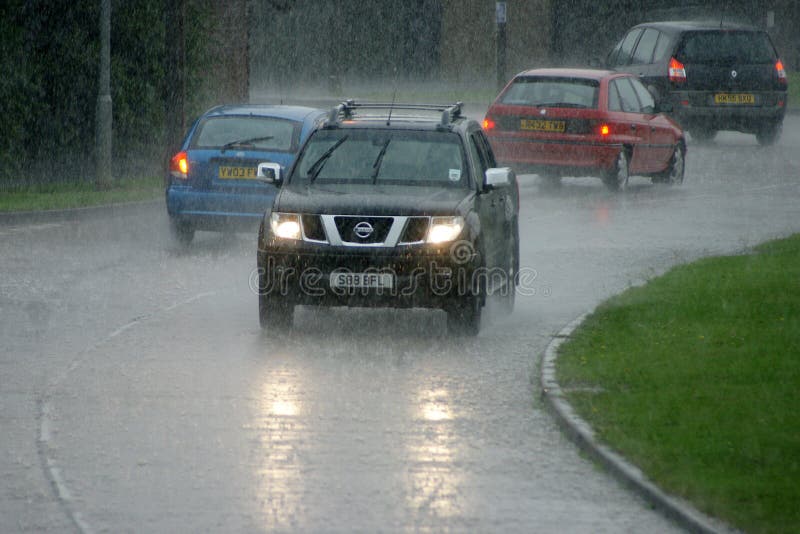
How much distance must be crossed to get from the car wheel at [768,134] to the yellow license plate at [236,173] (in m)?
16.0

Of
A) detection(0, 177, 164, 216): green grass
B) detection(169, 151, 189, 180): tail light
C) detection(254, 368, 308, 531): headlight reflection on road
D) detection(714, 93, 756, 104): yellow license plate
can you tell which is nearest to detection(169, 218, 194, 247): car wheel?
detection(169, 151, 189, 180): tail light

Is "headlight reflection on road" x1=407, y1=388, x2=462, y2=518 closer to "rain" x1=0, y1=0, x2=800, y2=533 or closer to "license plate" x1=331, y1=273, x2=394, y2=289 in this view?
"rain" x1=0, y1=0, x2=800, y2=533

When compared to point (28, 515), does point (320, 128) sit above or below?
above

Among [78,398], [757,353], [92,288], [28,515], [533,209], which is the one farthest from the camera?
[533,209]

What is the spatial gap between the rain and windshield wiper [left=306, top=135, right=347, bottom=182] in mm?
1183

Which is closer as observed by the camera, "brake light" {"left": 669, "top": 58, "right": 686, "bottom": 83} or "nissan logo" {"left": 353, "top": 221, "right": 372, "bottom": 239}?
"nissan logo" {"left": 353, "top": 221, "right": 372, "bottom": 239}

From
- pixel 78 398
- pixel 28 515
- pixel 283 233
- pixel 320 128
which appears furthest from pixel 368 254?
pixel 28 515

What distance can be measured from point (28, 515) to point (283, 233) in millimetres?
4933

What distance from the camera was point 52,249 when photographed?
55.9ft

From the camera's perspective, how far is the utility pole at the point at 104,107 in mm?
22953

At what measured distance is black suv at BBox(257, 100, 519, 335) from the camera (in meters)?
11.5

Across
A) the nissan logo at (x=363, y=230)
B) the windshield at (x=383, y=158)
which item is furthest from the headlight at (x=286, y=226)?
the windshield at (x=383, y=158)

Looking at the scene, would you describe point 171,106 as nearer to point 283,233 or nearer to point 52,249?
point 52,249

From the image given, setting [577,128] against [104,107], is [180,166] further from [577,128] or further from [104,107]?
[577,128]
